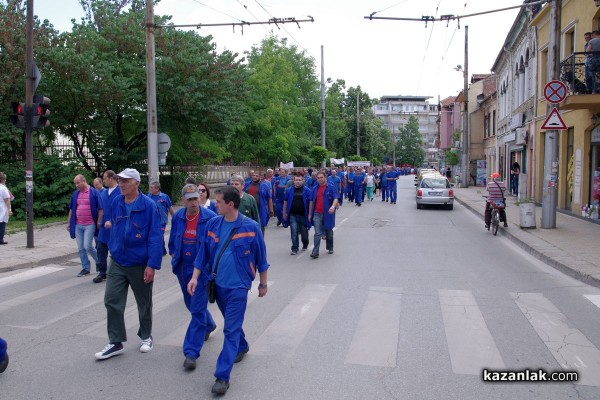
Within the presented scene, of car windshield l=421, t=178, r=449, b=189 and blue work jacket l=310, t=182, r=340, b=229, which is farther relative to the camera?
car windshield l=421, t=178, r=449, b=189

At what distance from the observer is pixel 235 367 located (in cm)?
489

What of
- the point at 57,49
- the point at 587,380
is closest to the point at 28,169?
the point at 57,49

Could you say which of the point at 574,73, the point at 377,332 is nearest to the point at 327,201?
the point at 377,332

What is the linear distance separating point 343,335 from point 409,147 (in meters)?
112

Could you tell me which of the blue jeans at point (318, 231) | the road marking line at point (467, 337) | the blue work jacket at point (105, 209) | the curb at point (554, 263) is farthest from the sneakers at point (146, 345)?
the curb at point (554, 263)

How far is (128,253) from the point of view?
516cm

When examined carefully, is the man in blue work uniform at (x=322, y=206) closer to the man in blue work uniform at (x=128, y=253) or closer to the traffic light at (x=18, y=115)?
the man in blue work uniform at (x=128, y=253)

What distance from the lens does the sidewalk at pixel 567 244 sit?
9.29 metres

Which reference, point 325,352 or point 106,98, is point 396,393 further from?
point 106,98

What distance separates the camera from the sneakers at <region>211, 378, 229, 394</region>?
13.9ft

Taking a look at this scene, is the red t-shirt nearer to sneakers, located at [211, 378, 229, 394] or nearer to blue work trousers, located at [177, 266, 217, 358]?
blue work trousers, located at [177, 266, 217, 358]

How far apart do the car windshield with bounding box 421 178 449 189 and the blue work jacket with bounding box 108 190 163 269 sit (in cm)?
1986

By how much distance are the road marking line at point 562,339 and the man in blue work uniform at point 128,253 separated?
3963 millimetres

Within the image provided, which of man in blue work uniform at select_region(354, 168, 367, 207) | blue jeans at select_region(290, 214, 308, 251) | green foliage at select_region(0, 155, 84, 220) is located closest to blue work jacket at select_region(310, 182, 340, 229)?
blue jeans at select_region(290, 214, 308, 251)
